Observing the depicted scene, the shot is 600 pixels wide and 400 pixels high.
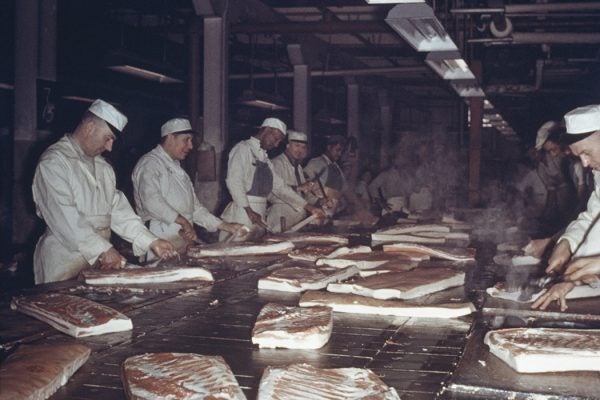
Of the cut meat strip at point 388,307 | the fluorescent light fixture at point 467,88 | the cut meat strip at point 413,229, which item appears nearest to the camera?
the cut meat strip at point 388,307

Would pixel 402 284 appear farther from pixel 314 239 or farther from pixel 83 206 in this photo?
pixel 83 206

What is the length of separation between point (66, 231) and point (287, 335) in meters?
3.03

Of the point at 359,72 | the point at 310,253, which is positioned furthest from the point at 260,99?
the point at 310,253

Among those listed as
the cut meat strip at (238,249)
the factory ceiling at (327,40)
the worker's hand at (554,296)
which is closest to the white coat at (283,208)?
the factory ceiling at (327,40)

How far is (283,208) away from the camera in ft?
35.5

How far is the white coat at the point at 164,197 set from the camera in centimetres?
725

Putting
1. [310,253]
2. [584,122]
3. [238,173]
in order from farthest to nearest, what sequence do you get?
[238,173] → [310,253] → [584,122]

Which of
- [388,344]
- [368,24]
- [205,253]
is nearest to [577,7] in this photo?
[368,24]

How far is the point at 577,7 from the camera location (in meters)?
8.21

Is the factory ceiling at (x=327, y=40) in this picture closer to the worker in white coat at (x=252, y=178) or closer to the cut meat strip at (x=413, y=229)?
the worker in white coat at (x=252, y=178)

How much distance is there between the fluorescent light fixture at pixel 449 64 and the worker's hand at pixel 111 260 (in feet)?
11.8

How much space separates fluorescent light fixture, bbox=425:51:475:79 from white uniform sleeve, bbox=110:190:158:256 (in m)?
3.31

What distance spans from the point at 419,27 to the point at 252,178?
15.2 feet

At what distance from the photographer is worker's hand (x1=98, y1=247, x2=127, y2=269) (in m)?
5.11
